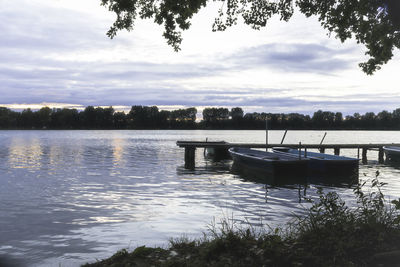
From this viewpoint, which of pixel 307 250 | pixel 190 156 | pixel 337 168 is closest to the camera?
pixel 307 250

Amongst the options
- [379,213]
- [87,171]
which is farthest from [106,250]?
[87,171]

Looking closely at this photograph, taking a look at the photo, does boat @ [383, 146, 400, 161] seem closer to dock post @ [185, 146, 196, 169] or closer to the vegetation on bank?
dock post @ [185, 146, 196, 169]

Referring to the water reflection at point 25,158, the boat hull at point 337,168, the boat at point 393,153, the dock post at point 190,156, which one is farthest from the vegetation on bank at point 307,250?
the boat at point 393,153

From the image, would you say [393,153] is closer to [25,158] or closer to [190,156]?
[190,156]

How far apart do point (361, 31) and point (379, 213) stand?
20.0 ft

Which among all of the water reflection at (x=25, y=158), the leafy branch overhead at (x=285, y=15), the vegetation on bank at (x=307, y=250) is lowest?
the water reflection at (x=25, y=158)

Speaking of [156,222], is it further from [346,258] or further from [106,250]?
[346,258]

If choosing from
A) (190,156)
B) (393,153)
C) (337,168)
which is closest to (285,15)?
(337,168)

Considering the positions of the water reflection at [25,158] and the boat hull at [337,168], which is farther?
the water reflection at [25,158]

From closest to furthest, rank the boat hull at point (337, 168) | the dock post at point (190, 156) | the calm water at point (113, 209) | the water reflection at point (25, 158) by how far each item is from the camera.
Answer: the calm water at point (113, 209)
the boat hull at point (337, 168)
the water reflection at point (25, 158)
the dock post at point (190, 156)

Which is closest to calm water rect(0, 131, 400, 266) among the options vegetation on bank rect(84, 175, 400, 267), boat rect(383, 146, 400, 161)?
vegetation on bank rect(84, 175, 400, 267)

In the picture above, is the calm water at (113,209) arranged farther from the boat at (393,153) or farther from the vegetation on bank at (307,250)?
the boat at (393,153)

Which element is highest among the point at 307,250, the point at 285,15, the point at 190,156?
the point at 285,15

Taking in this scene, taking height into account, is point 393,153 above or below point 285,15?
below
